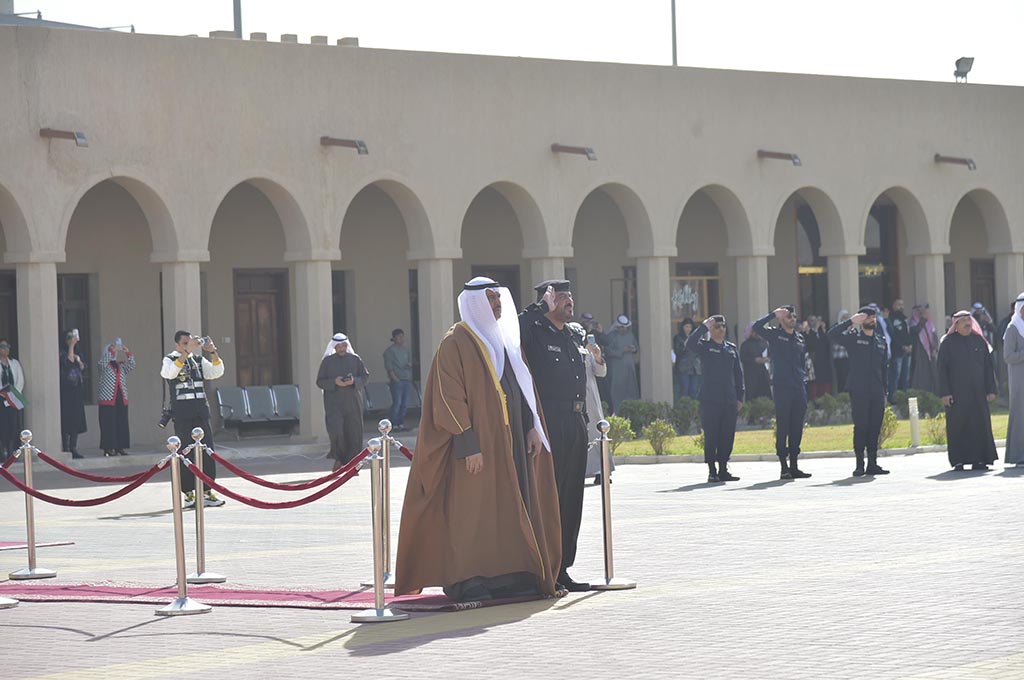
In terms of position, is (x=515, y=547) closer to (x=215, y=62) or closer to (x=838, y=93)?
(x=215, y=62)

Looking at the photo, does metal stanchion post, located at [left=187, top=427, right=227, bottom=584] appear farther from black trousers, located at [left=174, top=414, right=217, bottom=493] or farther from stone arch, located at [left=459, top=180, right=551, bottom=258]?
stone arch, located at [left=459, top=180, right=551, bottom=258]

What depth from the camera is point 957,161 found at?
32.2 meters

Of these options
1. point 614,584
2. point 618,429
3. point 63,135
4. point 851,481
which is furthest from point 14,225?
point 614,584

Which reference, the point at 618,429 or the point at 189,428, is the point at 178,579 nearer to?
the point at 189,428

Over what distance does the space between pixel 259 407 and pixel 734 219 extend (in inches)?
345

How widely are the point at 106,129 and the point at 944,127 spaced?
16137mm

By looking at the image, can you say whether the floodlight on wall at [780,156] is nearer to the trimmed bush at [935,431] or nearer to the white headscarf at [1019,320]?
the trimmed bush at [935,431]

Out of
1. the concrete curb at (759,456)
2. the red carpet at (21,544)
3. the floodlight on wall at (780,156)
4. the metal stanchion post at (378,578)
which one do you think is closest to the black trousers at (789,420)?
the concrete curb at (759,456)

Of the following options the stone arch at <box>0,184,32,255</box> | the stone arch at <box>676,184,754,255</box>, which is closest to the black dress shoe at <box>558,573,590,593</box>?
the stone arch at <box>0,184,32,255</box>

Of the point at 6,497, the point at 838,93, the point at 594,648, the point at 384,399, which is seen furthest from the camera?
the point at 838,93

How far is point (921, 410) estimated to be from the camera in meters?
25.6

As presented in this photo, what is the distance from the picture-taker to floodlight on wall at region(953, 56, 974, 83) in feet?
111

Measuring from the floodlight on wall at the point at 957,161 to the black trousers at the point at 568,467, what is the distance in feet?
74.0

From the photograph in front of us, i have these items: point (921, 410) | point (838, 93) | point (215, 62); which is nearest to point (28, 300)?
point (215, 62)
